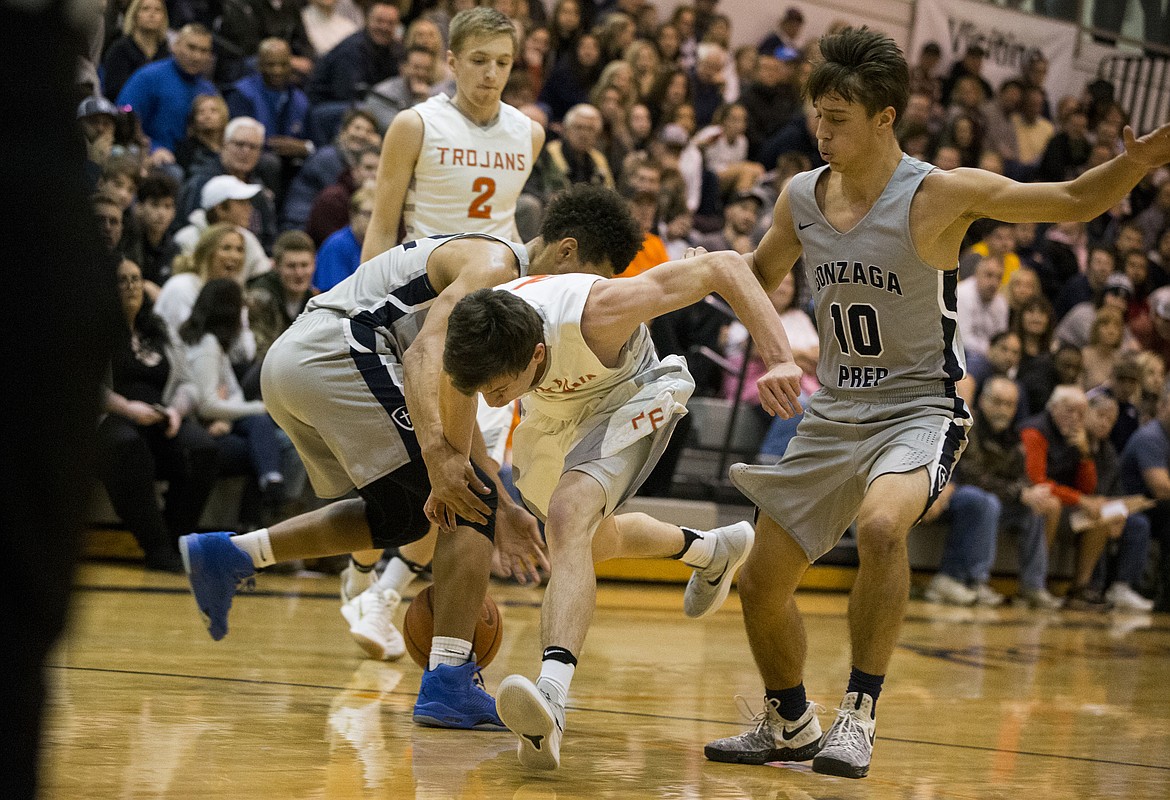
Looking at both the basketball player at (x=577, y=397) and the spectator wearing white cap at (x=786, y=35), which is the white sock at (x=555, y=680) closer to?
the basketball player at (x=577, y=397)

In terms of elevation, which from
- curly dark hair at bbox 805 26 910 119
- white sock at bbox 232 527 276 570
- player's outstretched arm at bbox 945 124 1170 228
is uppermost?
curly dark hair at bbox 805 26 910 119

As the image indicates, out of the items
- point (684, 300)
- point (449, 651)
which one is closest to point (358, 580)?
point (449, 651)

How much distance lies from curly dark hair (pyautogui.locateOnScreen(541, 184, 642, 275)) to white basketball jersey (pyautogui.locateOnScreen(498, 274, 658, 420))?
0.54 ft

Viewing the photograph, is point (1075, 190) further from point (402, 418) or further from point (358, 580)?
point (358, 580)

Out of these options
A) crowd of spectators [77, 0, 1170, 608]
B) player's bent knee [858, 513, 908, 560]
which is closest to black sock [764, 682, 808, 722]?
player's bent knee [858, 513, 908, 560]

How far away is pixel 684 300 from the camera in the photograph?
3721 millimetres

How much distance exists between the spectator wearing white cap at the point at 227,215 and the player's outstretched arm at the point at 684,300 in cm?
468

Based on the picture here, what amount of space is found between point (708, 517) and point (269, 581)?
263cm

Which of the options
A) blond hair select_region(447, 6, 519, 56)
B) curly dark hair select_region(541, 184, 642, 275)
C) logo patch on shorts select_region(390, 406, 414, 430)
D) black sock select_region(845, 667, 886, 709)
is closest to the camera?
black sock select_region(845, 667, 886, 709)

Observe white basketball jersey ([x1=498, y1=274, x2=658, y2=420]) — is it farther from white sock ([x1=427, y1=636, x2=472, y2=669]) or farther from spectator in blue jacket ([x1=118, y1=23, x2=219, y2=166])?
spectator in blue jacket ([x1=118, y1=23, x2=219, y2=166])

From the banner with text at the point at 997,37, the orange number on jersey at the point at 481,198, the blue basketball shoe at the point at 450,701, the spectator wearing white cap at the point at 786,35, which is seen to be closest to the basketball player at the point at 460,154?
the orange number on jersey at the point at 481,198

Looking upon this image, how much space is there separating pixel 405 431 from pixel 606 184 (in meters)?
5.54

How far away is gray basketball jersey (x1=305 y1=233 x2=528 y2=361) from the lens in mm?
4371

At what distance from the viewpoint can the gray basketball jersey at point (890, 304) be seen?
12.6 ft
